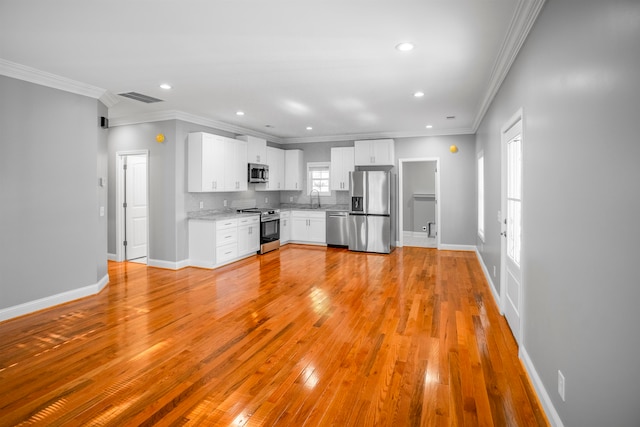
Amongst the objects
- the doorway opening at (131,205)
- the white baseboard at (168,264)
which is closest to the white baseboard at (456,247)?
the white baseboard at (168,264)

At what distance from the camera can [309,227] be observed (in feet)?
27.3

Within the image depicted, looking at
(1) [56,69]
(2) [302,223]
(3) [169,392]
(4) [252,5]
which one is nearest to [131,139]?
(1) [56,69]

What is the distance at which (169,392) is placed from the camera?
7.55 feet

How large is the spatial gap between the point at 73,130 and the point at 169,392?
11.9ft

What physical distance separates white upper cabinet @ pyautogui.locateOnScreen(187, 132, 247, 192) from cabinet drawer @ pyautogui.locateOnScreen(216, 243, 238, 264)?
107 cm

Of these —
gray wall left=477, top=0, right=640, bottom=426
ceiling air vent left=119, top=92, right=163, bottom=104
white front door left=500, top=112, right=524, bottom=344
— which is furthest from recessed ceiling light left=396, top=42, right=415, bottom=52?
ceiling air vent left=119, top=92, right=163, bottom=104

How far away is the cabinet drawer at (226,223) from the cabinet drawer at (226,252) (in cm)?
34

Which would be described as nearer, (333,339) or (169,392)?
(169,392)

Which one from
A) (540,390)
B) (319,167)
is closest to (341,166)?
(319,167)

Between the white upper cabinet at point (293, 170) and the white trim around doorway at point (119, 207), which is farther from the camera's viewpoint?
the white upper cabinet at point (293, 170)

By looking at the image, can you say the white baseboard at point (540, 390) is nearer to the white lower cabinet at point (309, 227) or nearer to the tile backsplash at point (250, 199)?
the tile backsplash at point (250, 199)

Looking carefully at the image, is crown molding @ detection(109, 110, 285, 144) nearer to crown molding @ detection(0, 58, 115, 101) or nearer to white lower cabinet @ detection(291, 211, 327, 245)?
crown molding @ detection(0, 58, 115, 101)

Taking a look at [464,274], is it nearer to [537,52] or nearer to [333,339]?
[333,339]

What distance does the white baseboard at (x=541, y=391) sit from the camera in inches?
74.6
